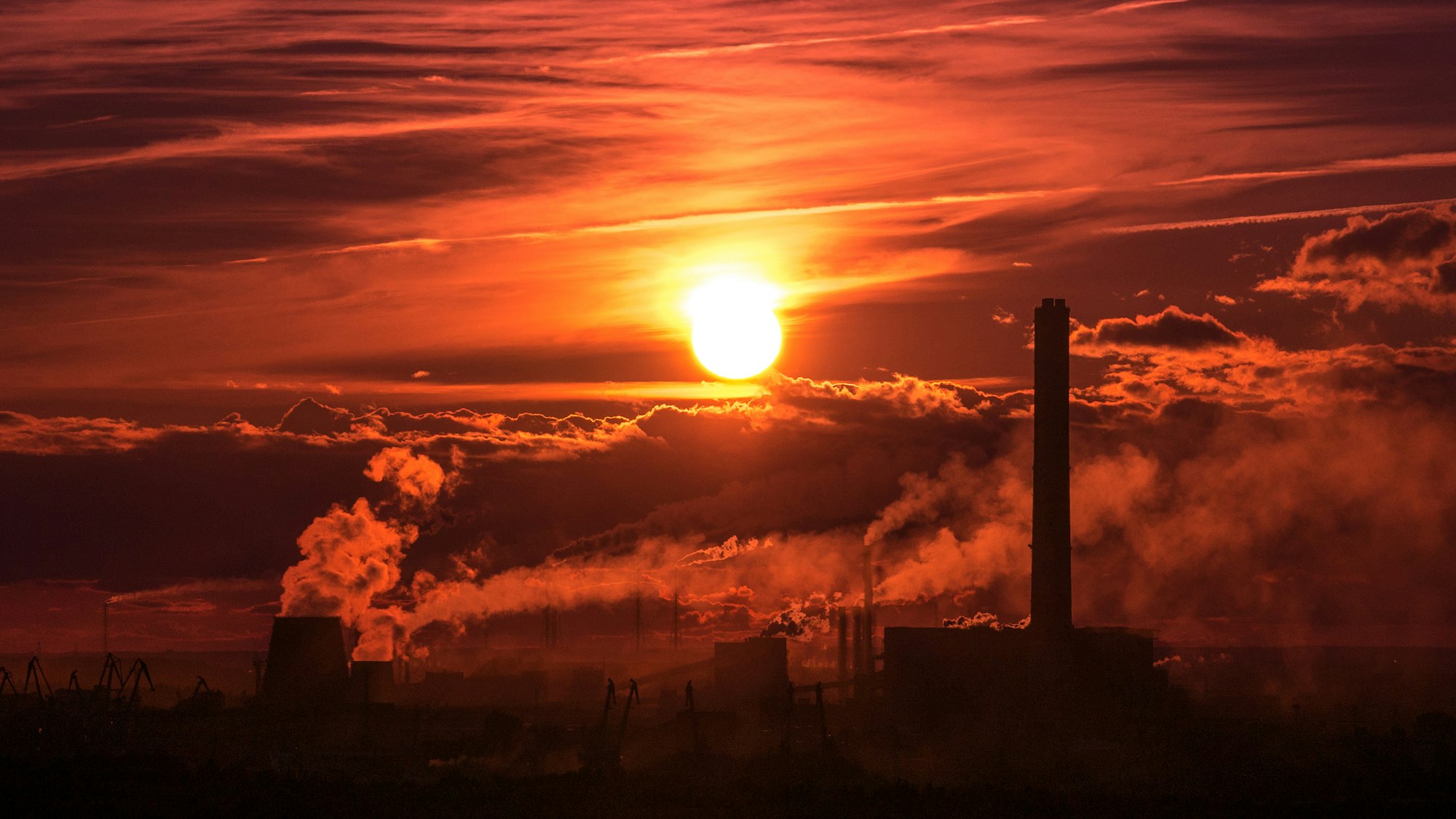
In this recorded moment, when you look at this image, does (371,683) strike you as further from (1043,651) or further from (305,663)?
(1043,651)

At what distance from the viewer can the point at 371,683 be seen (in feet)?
254

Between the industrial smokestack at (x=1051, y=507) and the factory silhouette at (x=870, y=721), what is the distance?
6 centimetres

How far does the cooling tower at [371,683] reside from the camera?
7594 centimetres

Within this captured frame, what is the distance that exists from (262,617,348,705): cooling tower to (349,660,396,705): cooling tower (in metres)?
0.85

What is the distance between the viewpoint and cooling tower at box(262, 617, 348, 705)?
73.0 m

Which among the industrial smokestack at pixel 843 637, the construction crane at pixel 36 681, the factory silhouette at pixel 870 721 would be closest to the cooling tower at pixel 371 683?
the factory silhouette at pixel 870 721

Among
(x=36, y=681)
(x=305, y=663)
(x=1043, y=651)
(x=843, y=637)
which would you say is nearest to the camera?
(x=1043, y=651)

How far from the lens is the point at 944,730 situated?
60.6 meters

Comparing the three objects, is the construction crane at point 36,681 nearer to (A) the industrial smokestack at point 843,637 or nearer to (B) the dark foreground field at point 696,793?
(B) the dark foreground field at point 696,793

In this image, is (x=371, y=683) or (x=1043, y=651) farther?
(x=371, y=683)

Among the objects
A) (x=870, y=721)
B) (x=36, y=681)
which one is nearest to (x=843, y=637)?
(x=870, y=721)

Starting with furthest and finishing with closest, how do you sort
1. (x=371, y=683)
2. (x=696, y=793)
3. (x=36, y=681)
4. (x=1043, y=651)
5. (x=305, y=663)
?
(x=371, y=683) → (x=305, y=663) → (x=36, y=681) → (x=1043, y=651) → (x=696, y=793)

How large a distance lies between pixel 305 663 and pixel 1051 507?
33.8 meters

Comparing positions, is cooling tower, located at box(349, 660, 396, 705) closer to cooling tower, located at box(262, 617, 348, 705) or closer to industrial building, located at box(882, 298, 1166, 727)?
cooling tower, located at box(262, 617, 348, 705)
